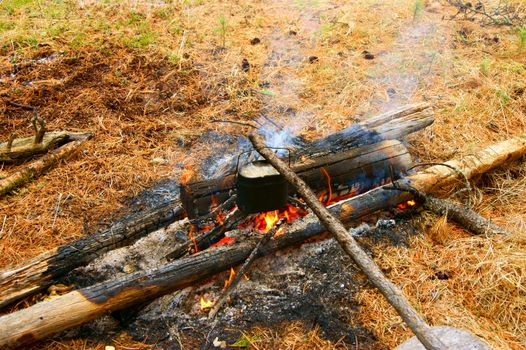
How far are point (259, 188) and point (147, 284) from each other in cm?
109

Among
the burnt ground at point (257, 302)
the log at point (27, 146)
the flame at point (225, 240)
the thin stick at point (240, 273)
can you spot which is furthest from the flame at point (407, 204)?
the log at point (27, 146)

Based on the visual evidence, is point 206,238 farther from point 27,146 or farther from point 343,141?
point 27,146

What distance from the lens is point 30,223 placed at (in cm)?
379

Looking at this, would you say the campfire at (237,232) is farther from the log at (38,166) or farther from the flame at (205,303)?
the log at (38,166)

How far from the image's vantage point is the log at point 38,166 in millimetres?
4141

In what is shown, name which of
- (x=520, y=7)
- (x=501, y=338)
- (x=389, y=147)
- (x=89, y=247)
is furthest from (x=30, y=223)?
(x=520, y=7)

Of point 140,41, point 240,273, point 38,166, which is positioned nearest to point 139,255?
point 240,273

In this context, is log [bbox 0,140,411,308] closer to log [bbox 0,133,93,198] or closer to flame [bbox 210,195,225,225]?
flame [bbox 210,195,225,225]

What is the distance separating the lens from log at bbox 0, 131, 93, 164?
14.8ft

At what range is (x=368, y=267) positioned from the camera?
7.93ft

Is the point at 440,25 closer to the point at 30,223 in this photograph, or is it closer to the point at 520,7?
the point at 520,7

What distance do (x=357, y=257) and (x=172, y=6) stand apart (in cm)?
730

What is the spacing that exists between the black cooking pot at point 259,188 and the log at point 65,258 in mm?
810

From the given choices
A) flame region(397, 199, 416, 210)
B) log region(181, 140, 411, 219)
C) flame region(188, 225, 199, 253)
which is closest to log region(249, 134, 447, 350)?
log region(181, 140, 411, 219)
